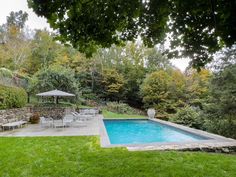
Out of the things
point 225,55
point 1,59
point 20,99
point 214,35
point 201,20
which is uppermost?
point 1,59

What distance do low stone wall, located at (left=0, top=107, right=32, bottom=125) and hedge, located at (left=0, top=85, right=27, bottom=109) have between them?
0.33 metres

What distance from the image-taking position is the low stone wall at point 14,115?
12.7 metres

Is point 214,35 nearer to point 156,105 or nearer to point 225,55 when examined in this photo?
point 225,55

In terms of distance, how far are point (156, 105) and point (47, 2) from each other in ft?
78.3

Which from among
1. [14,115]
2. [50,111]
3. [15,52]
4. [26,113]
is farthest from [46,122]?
[15,52]

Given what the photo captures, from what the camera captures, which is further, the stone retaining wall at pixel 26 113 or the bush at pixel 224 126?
the bush at pixel 224 126

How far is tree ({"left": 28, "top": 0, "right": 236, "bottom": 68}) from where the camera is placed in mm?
4215

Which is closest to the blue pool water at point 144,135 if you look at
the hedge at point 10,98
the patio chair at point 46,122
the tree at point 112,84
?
the patio chair at point 46,122

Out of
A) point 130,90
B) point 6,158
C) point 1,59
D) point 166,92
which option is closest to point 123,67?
point 130,90

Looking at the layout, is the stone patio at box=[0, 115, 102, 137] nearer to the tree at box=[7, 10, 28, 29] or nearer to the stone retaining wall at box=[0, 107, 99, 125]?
the stone retaining wall at box=[0, 107, 99, 125]

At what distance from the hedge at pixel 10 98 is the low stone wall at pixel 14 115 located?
0.33 m

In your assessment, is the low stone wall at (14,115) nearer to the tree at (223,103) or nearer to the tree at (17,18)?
the tree at (223,103)

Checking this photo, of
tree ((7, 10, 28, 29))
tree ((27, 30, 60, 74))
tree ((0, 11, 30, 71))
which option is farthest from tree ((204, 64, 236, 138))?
tree ((7, 10, 28, 29))

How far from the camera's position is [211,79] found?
44.9ft
